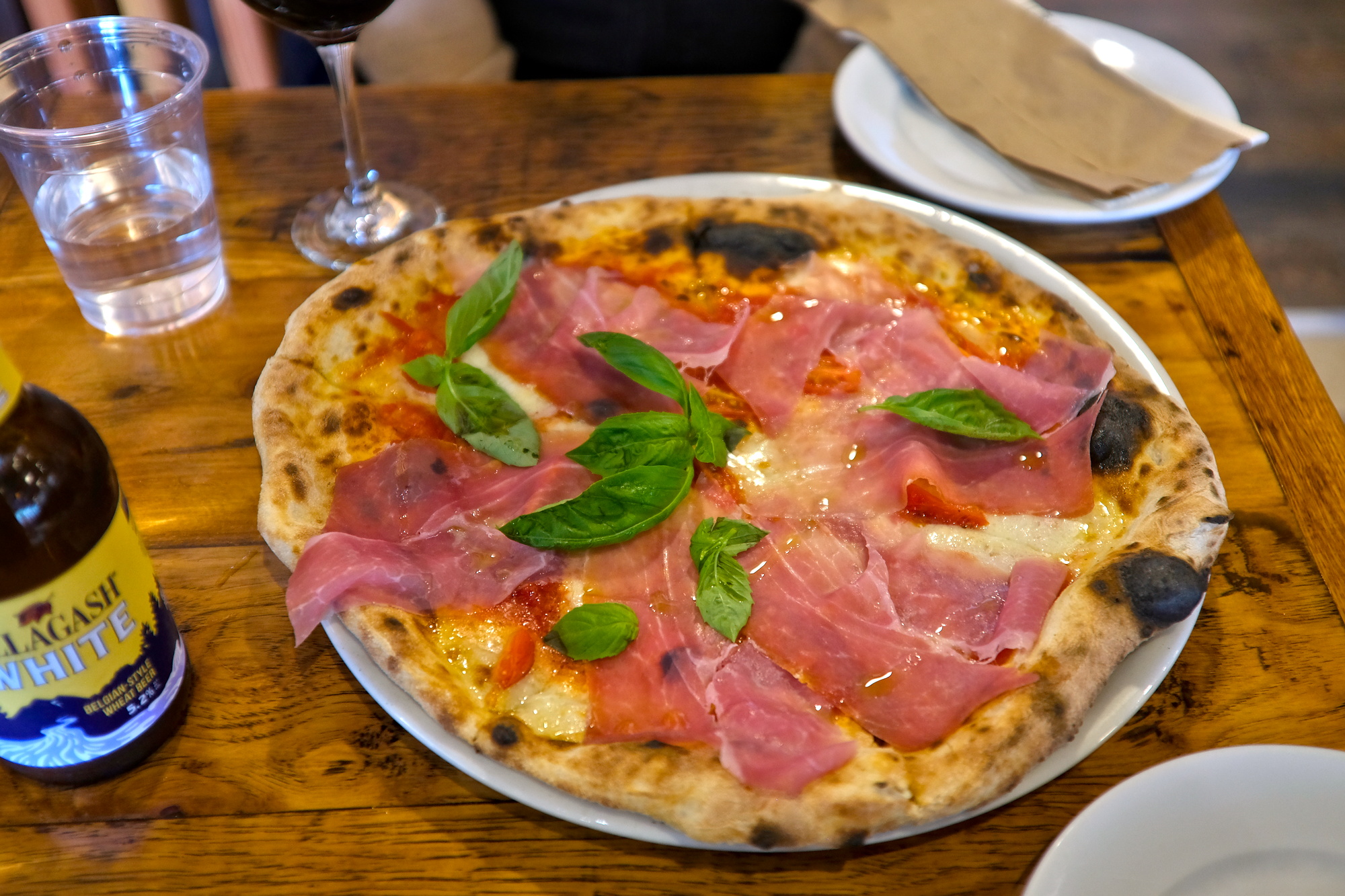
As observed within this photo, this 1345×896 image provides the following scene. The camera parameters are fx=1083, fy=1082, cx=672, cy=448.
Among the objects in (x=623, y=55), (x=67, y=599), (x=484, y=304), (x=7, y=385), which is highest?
(x=7, y=385)

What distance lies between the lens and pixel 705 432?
1322mm

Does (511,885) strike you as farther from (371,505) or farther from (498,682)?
(371,505)

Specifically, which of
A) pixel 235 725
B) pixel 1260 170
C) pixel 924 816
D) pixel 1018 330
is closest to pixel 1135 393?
pixel 1018 330

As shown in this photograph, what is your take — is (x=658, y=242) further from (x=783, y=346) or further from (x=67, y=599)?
(x=67, y=599)

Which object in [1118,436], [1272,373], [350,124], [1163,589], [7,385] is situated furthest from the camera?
[350,124]

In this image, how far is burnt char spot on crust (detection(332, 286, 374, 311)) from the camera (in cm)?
149

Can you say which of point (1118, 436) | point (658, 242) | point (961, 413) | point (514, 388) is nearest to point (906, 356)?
point (961, 413)

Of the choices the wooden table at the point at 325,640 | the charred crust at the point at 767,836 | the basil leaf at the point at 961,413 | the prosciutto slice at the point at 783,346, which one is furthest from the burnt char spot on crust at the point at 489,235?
the charred crust at the point at 767,836

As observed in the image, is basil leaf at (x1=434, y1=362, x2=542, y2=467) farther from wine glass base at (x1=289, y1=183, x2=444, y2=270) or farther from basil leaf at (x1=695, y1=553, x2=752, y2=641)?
wine glass base at (x1=289, y1=183, x2=444, y2=270)

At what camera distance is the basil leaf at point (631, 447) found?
50.3 inches

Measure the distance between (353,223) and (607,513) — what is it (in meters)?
0.85

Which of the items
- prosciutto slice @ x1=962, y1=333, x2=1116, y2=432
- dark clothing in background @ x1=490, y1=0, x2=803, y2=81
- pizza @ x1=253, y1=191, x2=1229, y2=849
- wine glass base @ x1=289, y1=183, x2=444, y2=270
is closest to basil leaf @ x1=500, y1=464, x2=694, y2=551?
pizza @ x1=253, y1=191, x2=1229, y2=849

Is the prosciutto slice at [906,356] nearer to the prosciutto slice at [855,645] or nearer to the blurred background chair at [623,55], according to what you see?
the prosciutto slice at [855,645]

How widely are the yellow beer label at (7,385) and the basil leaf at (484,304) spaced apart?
0.63m
